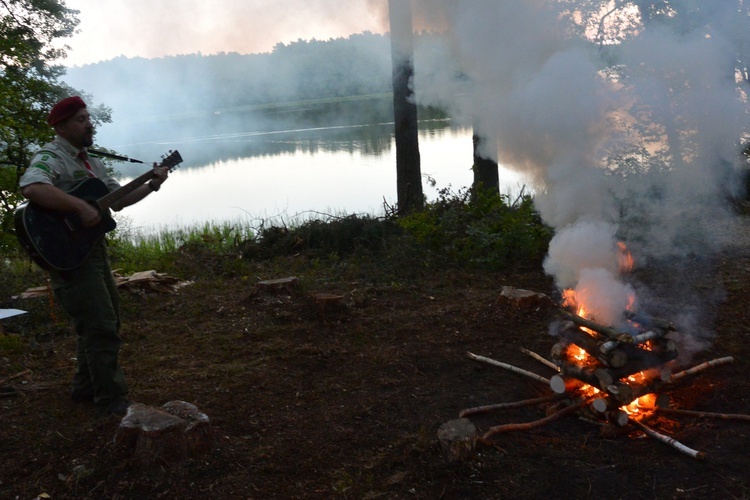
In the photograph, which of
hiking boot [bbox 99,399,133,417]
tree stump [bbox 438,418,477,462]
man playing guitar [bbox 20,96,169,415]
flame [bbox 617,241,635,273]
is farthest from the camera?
flame [bbox 617,241,635,273]

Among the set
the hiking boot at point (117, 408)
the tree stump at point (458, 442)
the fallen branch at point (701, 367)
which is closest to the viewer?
the tree stump at point (458, 442)

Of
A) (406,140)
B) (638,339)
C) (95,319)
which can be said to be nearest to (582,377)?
(638,339)

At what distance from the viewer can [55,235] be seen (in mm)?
3645

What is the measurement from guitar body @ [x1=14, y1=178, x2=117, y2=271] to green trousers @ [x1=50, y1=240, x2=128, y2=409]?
83 mm

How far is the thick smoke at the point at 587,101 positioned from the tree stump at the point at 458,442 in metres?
1.39

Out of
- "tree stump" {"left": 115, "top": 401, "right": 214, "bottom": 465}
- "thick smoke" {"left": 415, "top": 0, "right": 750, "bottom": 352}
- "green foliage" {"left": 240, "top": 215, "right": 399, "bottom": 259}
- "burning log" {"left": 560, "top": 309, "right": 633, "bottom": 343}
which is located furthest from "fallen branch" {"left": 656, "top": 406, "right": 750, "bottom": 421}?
"green foliage" {"left": 240, "top": 215, "right": 399, "bottom": 259}

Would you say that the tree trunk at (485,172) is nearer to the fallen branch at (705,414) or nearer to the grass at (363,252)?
the grass at (363,252)

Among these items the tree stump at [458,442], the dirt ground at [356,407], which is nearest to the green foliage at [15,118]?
the dirt ground at [356,407]

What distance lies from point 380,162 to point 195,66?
24.7 meters

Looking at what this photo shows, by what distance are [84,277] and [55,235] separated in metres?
0.30

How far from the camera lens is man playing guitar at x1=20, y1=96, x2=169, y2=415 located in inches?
144

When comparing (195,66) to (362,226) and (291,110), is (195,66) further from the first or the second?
(362,226)

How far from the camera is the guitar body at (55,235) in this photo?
3.60m

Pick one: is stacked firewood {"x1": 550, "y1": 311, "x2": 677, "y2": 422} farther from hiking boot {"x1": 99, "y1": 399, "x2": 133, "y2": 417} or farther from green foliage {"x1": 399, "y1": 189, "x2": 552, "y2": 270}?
green foliage {"x1": 399, "y1": 189, "x2": 552, "y2": 270}
